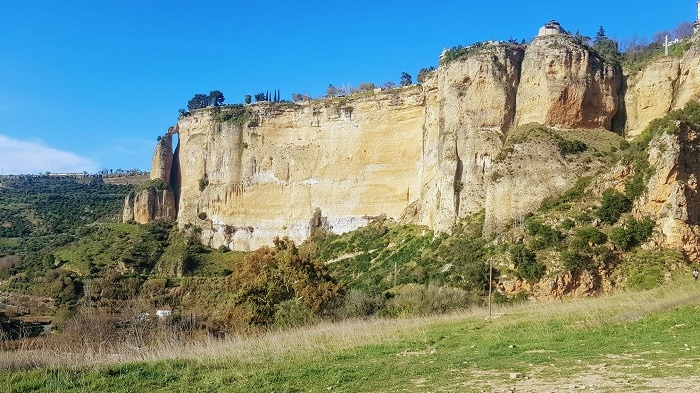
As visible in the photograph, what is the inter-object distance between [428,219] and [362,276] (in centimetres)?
673

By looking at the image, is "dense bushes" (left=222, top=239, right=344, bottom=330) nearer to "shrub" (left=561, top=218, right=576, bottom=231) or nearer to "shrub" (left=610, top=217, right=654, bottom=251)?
"shrub" (left=561, top=218, right=576, bottom=231)

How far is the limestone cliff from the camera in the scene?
3603cm

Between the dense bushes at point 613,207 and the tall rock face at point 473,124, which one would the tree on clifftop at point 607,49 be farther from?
the dense bushes at point 613,207

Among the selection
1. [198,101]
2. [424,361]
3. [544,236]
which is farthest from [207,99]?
[424,361]

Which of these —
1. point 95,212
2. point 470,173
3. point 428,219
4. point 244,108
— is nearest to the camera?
point 470,173

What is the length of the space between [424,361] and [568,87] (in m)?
30.1

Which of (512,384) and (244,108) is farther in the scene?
(244,108)

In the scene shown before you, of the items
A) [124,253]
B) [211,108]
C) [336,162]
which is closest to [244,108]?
[211,108]

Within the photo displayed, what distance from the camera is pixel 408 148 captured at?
52656 millimetres

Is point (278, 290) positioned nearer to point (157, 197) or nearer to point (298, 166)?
point (298, 166)

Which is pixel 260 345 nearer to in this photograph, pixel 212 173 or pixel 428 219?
pixel 428 219

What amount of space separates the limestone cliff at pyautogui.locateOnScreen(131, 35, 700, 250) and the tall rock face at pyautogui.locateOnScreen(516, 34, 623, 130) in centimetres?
8

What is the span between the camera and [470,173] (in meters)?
38.5

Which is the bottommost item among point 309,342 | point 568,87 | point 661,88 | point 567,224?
point 309,342
